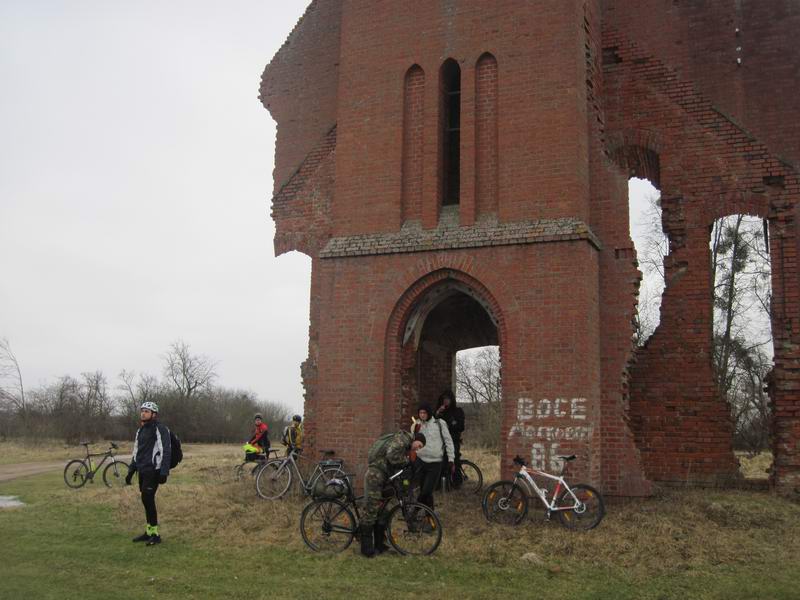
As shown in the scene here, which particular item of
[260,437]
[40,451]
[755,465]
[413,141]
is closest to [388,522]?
[413,141]

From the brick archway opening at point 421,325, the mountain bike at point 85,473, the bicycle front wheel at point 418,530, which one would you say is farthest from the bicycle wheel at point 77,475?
the bicycle front wheel at point 418,530

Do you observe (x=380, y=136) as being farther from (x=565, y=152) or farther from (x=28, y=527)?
(x=28, y=527)

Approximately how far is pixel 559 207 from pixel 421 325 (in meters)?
3.36

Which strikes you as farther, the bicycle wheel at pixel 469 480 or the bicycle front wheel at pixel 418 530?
the bicycle wheel at pixel 469 480

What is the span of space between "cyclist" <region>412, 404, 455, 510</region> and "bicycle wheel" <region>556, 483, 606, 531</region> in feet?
6.12

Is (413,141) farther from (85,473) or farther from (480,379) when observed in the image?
(480,379)

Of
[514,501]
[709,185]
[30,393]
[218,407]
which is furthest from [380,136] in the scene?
[30,393]

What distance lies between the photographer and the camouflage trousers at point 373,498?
896 centimetres

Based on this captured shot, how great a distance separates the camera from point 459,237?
1304 cm

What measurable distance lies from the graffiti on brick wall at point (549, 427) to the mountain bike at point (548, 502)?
0.53 m

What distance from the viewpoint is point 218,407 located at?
49.4 m

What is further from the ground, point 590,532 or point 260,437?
point 260,437

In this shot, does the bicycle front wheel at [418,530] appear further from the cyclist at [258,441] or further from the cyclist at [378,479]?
the cyclist at [258,441]

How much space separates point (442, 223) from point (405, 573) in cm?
676
